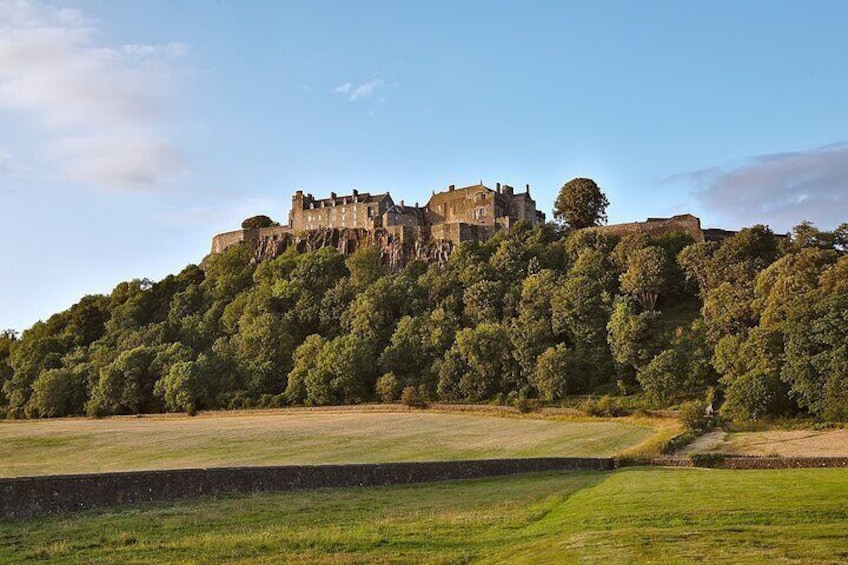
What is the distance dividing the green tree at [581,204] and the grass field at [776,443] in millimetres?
56557

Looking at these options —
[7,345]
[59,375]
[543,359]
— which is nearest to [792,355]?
[543,359]

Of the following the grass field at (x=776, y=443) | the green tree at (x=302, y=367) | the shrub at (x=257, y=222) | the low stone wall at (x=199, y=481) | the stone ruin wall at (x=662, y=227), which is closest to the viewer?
the low stone wall at (x=199, y=481)

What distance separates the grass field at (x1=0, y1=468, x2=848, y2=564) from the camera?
14.5 meters

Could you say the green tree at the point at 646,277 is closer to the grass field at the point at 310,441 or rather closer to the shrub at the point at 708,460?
the grass field at the point at 310,441

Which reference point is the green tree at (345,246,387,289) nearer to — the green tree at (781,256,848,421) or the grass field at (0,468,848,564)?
the green tree at (781,256,848,421)

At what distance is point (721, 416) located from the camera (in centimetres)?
5397

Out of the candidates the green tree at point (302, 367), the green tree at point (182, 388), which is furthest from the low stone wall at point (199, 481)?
the green tree at point (182, 388)

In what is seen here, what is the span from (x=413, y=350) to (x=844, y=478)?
55494 millimetres

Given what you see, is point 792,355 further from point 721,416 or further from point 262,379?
point 262,379

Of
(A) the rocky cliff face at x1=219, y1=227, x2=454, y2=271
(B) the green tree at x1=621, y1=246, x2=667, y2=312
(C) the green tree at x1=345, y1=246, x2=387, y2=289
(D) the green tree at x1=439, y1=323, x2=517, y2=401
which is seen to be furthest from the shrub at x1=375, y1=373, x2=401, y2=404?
(A) the rocky cliff face at x1=219, y1=227, x2=454, y2=271

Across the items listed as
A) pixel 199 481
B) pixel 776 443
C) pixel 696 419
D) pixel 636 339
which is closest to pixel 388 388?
pixel 636 339

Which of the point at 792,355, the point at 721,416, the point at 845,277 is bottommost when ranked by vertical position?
the point at 721,416

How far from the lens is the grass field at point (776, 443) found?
1558 inches

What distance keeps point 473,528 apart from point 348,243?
93645mm
